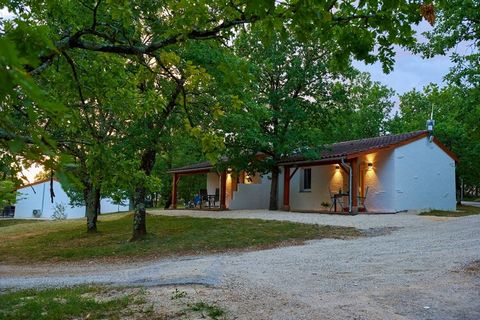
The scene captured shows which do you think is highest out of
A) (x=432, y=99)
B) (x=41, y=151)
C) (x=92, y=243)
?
(x=432, y=99)

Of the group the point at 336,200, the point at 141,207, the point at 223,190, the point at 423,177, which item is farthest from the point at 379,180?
the point at 141,207

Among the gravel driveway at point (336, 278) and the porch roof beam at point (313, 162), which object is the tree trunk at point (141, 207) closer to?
the gravel driveway at point (336, 278)

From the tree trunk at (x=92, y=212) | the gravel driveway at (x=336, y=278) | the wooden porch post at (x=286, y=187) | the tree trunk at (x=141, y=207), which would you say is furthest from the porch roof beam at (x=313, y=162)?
the tree trunk at (x=92, y=212)

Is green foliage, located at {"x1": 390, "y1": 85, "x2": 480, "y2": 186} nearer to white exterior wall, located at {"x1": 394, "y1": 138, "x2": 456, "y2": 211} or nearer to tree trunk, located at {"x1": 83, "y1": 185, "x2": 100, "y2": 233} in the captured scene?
white exterior wall, located at {"x1": 394, "y1": 138, "x2": 456, "y2": 211}

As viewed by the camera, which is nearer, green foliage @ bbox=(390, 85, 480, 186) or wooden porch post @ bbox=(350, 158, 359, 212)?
green foliage @ bbox=(390, 85, 480, 186)

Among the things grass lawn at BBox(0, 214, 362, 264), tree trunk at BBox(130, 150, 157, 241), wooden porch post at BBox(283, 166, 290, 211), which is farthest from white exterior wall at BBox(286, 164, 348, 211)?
tree trunk at BBox(130, 150, 157, 241)

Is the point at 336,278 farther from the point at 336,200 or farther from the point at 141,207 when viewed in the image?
the point at 336,200

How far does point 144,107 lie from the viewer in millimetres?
7004

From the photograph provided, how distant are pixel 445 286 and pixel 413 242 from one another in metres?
5.01

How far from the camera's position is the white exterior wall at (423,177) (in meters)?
19.9

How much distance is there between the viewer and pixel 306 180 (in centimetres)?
2378

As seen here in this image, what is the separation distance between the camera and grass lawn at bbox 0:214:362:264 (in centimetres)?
1238

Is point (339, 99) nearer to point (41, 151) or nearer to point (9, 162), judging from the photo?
point (9, 162)

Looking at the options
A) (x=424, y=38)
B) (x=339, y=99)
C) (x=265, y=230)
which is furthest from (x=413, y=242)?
(x=339, y=99)
